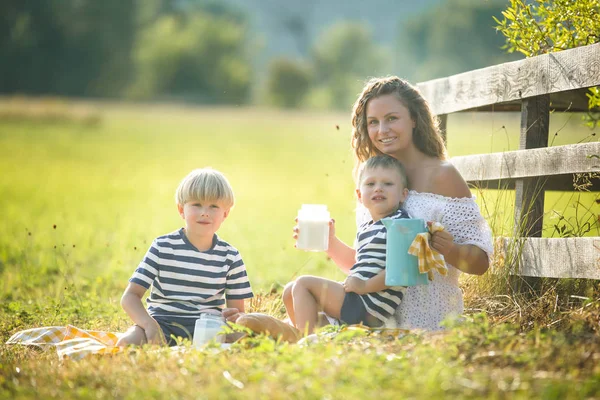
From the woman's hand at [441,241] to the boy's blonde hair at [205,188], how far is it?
1201mm

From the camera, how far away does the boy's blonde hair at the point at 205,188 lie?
13.6 feet

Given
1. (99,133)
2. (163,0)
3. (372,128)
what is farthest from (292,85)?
(372,128)

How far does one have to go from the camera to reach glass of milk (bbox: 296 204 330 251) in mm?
3969

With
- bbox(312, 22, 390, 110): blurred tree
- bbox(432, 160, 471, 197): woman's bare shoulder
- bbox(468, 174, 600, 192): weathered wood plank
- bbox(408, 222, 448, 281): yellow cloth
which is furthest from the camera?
bbox(312, 22, 390, 110): blurred tree

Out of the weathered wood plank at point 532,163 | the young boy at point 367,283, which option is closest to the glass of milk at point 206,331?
the young boy at point 367,283

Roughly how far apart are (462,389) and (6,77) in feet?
204

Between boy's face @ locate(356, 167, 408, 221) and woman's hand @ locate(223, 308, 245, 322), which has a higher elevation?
boy's face @ locate(356, 167, 408, 221)

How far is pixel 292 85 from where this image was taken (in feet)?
253

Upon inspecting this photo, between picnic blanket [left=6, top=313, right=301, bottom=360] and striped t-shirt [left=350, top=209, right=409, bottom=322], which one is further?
striped t-shirt [left=350, top=209, right=409, bottom=322]

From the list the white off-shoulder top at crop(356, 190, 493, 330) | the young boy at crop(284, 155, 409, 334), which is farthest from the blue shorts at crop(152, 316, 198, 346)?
the white off-shoulder top at crop(356, 190, 493, 330)

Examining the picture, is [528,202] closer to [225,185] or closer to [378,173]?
[378,173]

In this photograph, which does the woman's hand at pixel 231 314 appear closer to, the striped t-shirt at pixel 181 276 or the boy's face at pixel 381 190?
the striped t-shirt at pixel 181 276

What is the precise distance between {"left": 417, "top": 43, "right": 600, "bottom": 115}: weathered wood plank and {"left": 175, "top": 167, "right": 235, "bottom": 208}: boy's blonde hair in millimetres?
1923

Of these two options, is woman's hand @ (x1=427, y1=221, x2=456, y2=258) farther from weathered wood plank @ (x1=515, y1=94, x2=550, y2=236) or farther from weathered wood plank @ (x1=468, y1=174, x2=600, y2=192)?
weathered wood plank @ (x1=468, y1=174, x2=600, y2=192)
